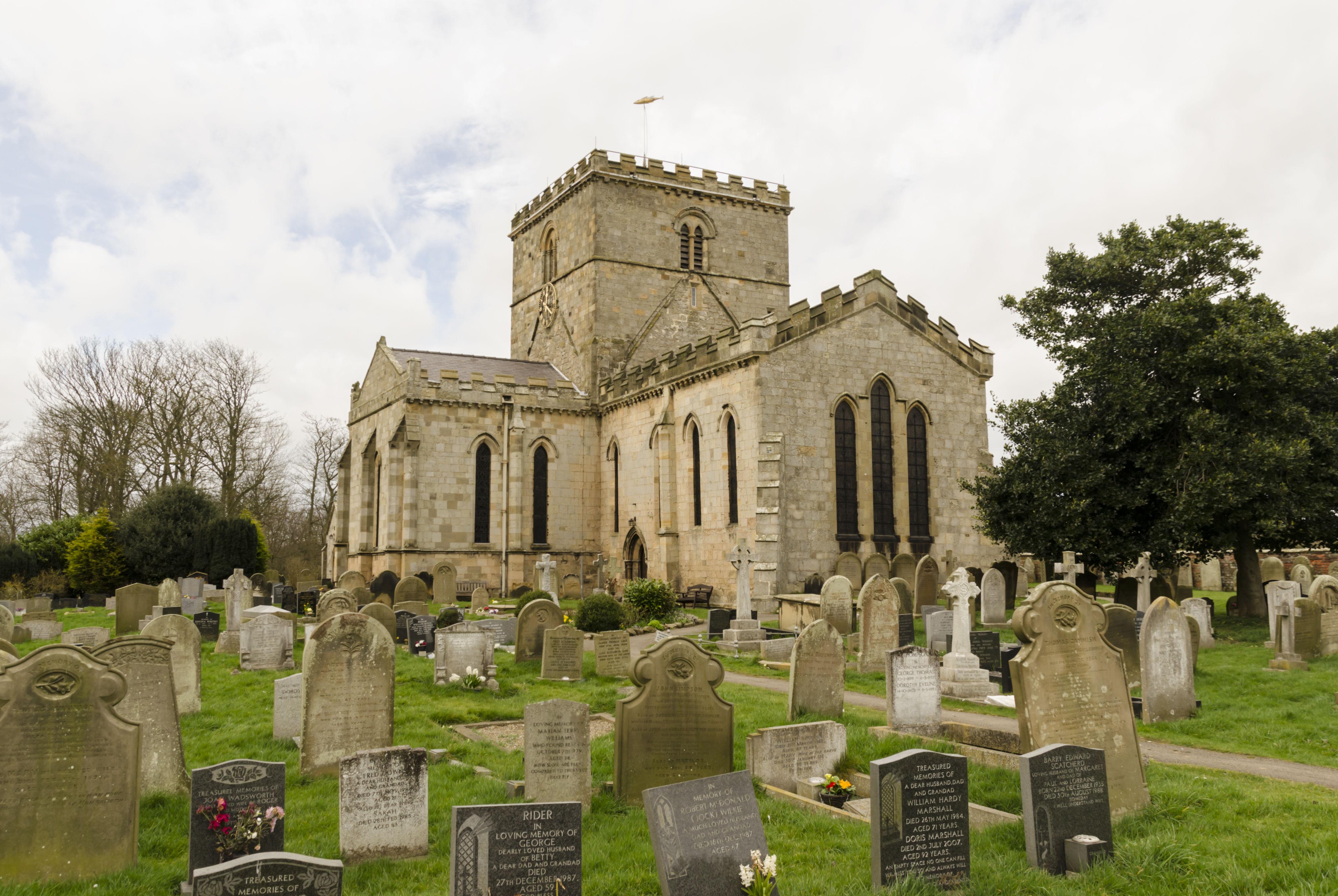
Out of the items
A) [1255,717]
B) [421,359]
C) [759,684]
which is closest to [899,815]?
[1255,717]

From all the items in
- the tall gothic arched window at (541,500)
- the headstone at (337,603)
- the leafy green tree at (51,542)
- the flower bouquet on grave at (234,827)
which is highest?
the tall gothic arched window at (541,500)

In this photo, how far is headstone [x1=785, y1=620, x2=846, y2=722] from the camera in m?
10.8

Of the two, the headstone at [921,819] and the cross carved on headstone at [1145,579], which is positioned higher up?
the cross carved on headstone at [1145,579]

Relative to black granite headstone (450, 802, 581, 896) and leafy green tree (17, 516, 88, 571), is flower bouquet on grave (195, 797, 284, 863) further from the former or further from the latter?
leafy green tree (17, 516, 88, 571)

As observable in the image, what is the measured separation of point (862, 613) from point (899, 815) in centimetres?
932

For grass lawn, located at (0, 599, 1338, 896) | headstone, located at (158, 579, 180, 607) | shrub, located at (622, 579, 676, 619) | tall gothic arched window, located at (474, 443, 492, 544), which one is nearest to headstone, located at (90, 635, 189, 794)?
grass lawn, located at (0, 599, 1338, 896)

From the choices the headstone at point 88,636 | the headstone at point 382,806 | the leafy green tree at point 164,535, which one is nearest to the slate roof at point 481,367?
the leafy green tree at point 164,535

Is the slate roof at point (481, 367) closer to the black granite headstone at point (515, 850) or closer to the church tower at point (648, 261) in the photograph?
the church tower at point (648, 261)

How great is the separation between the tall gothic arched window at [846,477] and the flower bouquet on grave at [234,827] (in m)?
20.9

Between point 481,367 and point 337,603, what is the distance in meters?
20.8

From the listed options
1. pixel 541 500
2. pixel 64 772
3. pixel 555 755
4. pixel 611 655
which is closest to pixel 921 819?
pixel 555 755

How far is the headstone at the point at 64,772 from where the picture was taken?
577 cm

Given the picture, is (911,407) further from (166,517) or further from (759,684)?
(166,517)

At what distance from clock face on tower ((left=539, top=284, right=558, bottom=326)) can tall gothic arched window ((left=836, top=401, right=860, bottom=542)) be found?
14887mm
